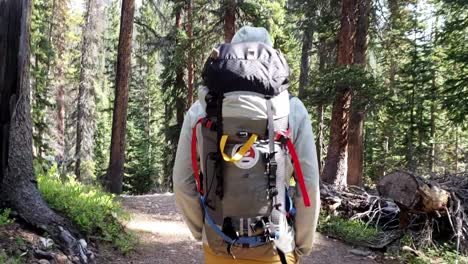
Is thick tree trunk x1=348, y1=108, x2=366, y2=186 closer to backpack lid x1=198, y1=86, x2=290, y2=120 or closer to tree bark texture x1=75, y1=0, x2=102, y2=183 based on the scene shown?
backpack lid x1=198, y1=86, x2=290, y2=120

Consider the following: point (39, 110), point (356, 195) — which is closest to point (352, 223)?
point (356, 195)

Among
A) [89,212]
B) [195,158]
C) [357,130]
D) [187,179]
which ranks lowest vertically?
[89,212]

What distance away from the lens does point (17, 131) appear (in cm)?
494

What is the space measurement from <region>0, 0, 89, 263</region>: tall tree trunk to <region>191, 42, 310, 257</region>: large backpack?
321cm

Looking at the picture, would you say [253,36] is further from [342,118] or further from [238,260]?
[342,118]

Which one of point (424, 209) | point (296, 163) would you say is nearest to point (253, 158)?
point (296, 163)

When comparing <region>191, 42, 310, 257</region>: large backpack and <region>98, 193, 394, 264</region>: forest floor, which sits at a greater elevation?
<region>191, 42, 310, 257</region>: large backpack

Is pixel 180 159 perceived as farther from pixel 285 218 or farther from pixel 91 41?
pixel 91 41

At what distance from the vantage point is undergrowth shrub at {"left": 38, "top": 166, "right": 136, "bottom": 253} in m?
5.54

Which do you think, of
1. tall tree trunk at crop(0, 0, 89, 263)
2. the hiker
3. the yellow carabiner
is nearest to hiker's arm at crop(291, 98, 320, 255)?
the hiker

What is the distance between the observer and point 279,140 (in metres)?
2.15

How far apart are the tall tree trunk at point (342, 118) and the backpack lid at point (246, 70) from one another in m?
7.72

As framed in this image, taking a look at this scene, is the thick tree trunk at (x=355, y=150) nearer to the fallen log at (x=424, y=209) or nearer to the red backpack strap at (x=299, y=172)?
the fallen log at (x=424, y=209)

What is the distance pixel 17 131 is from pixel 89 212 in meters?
1.52
